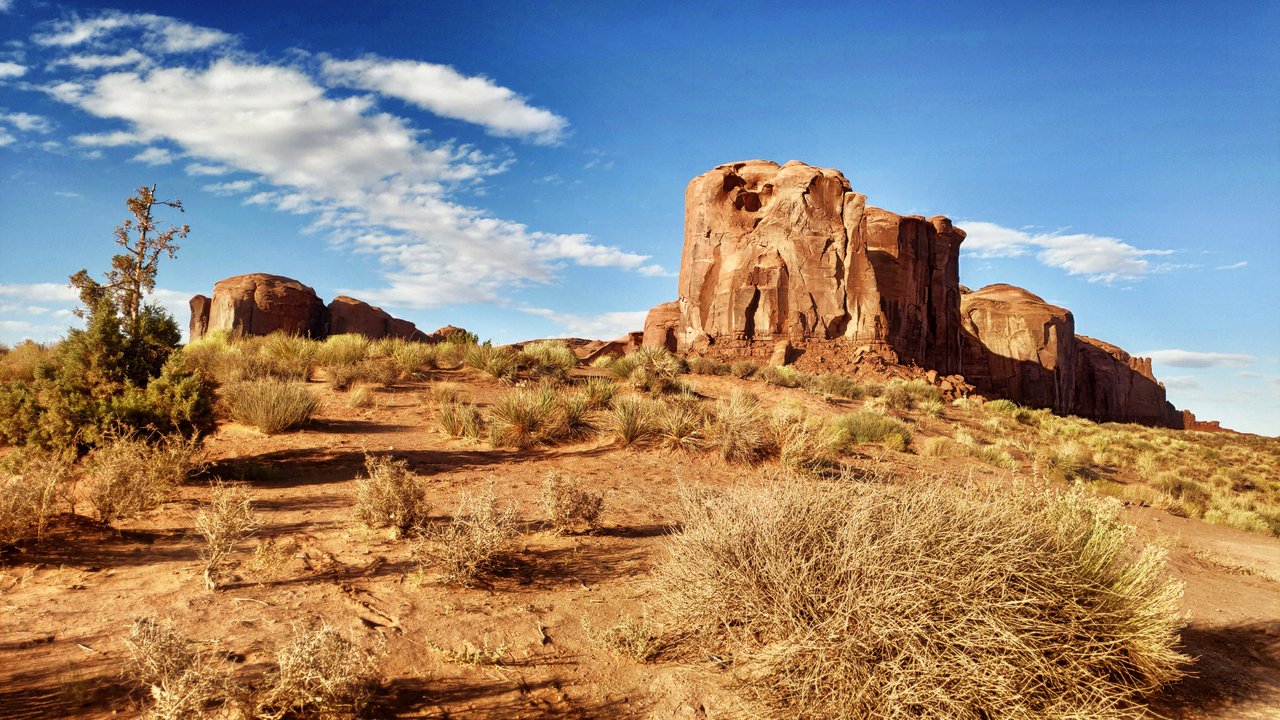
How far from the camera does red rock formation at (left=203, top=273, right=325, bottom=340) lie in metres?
40.4

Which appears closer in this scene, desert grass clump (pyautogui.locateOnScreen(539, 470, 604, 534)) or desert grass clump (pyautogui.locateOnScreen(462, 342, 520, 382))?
desert grass clump (pyautogui.locateOnScreen(539, 470, 604, 534))

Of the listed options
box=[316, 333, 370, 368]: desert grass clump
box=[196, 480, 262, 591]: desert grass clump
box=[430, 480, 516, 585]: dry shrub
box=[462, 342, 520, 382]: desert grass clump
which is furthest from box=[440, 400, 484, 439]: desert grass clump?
box=[196, 480, 262, 591]: desert grass clump

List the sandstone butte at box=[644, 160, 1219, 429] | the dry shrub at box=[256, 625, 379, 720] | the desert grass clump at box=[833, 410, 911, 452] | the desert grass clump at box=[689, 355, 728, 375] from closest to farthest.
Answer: the dry shrub at box=[256, 625, 379, 720] → the desert grass clump at box=[833, 410, 911, 452] → the desert grass clump at box=[689, 355, 728, 375] → the sandstone butte at box=[644, 160, 1219, 429]

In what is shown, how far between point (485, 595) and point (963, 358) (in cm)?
5216

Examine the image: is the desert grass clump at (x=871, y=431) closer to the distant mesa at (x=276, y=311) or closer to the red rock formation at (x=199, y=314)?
the distant mesa at (x=276, y=311)

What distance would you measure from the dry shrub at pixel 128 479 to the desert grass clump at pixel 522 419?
4.29m

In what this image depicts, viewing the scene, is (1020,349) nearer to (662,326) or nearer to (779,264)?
(779,264)

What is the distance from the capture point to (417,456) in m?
9.06

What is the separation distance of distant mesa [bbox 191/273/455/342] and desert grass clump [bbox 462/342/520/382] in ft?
92.6

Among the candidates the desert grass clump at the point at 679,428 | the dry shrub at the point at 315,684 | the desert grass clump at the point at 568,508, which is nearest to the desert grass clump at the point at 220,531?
the dry shrub at the point at 315,684

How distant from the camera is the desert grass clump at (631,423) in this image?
10.5 metres

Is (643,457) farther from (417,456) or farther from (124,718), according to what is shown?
(124,718)

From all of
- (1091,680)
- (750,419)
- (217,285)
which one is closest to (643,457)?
(750,419)

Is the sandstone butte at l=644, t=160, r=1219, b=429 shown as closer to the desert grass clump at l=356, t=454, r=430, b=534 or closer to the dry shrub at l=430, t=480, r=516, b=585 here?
the desert grass clump at l=356, t=454, r=430, b=534
